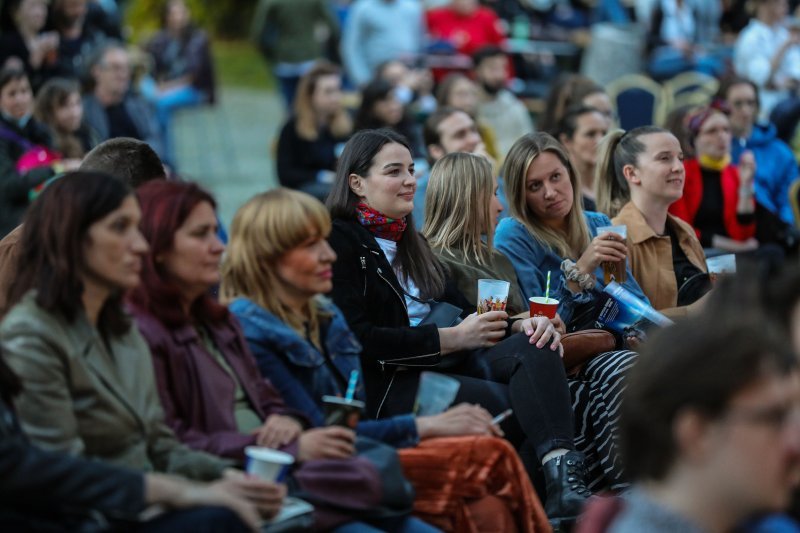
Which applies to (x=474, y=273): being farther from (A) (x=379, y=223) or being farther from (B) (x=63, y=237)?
(B) (x=63, y=237)

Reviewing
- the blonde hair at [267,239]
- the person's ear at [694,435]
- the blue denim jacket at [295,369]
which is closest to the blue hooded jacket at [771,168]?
the blue denim jacket at [295,369]

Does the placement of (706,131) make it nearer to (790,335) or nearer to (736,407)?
(790,335)

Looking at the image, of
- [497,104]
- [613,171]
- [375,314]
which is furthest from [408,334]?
[497,104]

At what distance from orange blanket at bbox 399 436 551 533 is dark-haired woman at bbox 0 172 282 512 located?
79 cm

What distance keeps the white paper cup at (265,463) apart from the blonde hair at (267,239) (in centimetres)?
75

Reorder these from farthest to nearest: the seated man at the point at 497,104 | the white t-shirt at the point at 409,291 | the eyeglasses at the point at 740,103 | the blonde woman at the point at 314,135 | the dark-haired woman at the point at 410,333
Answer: the seated man at the point at 497,104
the blonde woman at the point at 314,135
the eyeglasses at the point at 740,103
the white t-shirt at the point at 409,291
the dark-haired woman at the point at 410,333

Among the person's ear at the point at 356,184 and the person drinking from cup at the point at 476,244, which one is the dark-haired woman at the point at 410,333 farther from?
the person drinking from cup at the point at 476,244

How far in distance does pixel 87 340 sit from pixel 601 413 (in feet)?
7.76

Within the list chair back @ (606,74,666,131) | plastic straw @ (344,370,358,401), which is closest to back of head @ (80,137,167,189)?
plastic straw @ (344,370,358,401)

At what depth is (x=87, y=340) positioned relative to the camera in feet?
11.1

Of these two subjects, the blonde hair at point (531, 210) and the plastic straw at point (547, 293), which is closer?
the plastic straw at point (547, 293)

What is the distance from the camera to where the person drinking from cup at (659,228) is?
603 centimetres

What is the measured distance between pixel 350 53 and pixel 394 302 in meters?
8.82

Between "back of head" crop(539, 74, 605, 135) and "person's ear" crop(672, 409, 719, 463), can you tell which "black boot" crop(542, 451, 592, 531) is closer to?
"person's ear" crop(672, 409, 719, 463)
